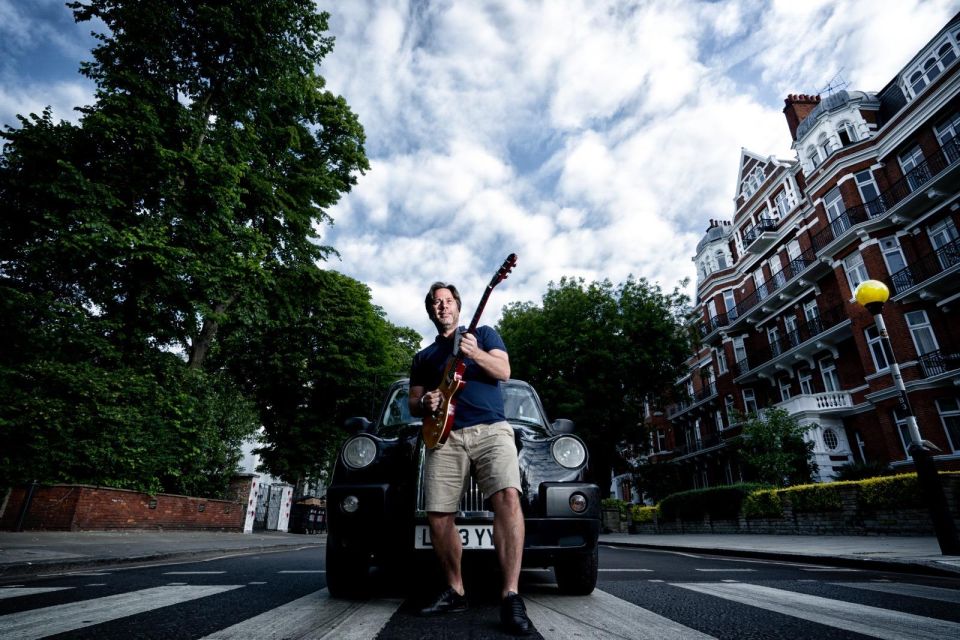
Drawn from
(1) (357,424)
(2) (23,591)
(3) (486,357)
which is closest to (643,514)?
(1) (357,424)

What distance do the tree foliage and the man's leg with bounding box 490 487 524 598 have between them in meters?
11.3

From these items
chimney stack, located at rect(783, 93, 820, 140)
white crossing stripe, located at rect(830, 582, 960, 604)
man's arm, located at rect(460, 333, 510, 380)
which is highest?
chimney stack, located at rect(783, 93, 820, 140)

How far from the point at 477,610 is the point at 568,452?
3.92 feet

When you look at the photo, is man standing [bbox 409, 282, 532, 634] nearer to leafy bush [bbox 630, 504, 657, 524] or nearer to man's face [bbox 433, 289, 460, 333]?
man's face [bbox 433, 289, 460, 333]

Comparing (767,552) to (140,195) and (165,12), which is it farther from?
(165,12)

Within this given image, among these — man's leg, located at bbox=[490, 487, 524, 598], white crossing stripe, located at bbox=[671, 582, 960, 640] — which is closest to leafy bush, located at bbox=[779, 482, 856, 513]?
white crossing stripe, located at bbox=[671, 582, 960, 640]

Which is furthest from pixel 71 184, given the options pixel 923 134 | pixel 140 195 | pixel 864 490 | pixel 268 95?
pixel 923 134

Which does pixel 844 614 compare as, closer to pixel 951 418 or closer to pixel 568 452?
pixel 568 452

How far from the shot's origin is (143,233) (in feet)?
35.5

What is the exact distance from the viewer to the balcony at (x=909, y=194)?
56.5 feet

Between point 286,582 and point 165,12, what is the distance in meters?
15.5

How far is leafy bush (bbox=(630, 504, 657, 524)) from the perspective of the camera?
24922 mm

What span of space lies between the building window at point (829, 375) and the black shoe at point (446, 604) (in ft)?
84.5

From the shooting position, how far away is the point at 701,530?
19.4 m
